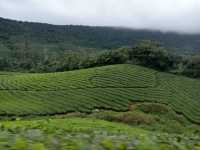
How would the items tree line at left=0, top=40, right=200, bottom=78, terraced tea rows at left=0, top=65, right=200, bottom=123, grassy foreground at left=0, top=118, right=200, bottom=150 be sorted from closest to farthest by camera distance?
grassy foreground at left=0, top=118, right=200, bottom=150
terraced tea rows at left=0, top=65, right=200, bottom=123
tree line at left=0, top=40, right=200, bottom=78

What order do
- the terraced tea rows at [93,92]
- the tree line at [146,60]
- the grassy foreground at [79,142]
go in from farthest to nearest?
the tree line at [146,60]
the terraced tea rows at [93,92]
the grassy foreground at [79,142]

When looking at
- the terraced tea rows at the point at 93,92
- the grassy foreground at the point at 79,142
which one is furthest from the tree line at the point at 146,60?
the grassy foreground at the point at 79,142

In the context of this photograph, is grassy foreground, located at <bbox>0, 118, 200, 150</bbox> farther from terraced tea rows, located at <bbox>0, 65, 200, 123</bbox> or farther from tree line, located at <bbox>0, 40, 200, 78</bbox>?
tree line, located at <bbox>0, 40, 200, 78</bbox>

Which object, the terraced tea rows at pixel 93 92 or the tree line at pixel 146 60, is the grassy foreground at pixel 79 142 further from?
the tree line at pixel 146 60

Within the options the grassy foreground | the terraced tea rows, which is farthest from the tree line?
the grassy foreground

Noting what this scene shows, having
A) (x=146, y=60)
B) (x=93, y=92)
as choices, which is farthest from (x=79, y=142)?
(x=146, y=60)

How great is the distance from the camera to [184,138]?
9812mm

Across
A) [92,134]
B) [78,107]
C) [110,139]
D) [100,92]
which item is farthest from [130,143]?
[100,92]

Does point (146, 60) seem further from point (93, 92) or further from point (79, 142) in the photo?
point (79, 142)

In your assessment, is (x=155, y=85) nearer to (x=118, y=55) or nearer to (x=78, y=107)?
(x=78, y=107)

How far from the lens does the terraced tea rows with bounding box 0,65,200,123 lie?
67.3 meters

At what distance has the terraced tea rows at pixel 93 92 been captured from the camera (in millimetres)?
67312

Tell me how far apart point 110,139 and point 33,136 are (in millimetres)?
1330

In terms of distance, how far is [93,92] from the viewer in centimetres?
7450
